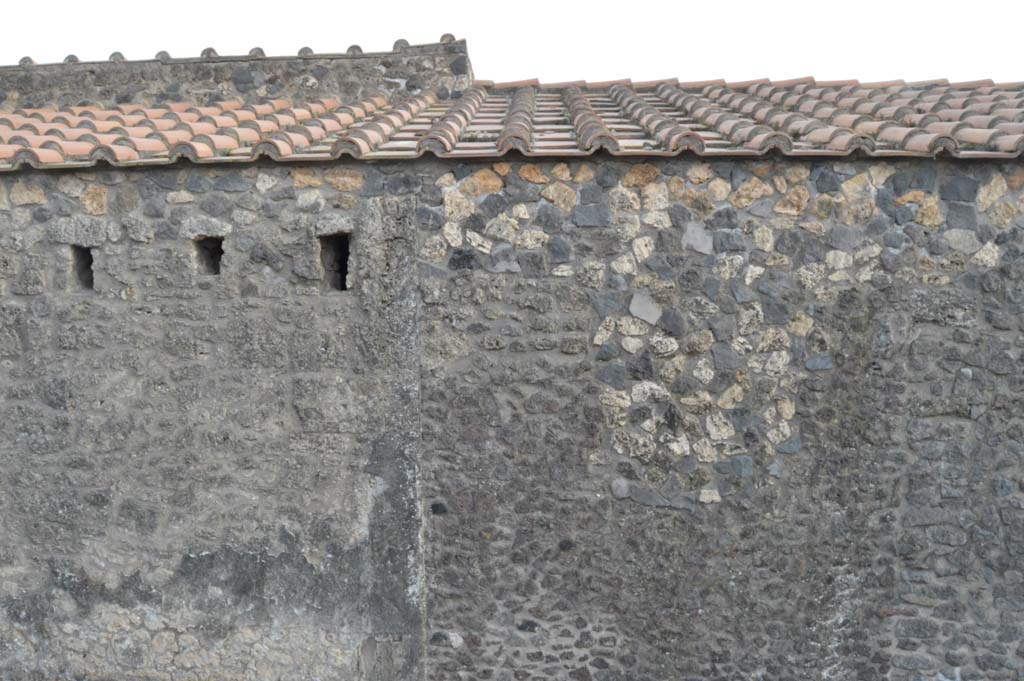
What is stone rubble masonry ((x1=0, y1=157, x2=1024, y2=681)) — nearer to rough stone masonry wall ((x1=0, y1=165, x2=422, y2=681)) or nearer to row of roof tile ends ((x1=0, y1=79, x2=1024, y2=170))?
rough stone masonry wall ((x1=0, y1=165, x2=422, y2=681))

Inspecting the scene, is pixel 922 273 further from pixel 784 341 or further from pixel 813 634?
pixel 813 634

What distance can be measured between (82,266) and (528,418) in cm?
250

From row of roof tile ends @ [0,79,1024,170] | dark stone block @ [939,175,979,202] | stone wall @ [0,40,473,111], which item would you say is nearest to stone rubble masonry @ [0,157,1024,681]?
dark stone block @ [939,175,979,202]

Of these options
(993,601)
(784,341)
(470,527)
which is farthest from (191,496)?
(993,601)

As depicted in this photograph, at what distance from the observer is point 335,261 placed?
15.9ft

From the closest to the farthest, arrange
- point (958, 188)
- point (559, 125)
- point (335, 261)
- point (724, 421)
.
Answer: point (958, 188)
point (724, 421)
point (335, 261)
point (559, 125)

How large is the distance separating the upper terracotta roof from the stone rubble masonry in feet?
0.44

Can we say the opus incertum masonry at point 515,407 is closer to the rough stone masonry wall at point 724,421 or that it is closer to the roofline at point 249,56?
the rough stone masonry wall at point 724,421

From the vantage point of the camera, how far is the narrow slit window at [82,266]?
4.90 metres

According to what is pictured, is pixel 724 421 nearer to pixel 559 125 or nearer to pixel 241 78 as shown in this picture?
pixel 559 125

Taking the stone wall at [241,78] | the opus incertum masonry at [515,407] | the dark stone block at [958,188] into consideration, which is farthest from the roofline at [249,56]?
the dark stone block at [958,188]

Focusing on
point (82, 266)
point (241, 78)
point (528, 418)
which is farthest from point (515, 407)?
point (241, 78)

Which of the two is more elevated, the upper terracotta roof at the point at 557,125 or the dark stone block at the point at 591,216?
the upper terracotta roof at the point at 557,125

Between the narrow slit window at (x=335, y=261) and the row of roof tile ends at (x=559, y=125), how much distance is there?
0.44 meters
